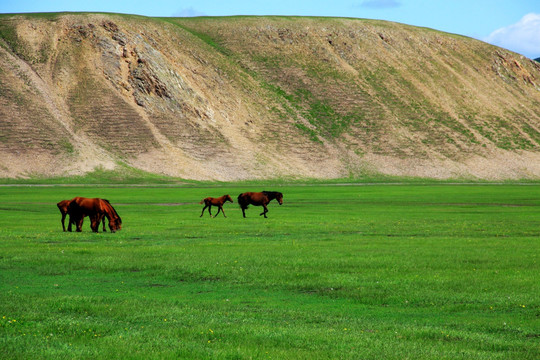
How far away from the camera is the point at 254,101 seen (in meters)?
147

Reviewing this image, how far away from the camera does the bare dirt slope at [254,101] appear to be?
404ft

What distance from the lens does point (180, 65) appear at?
5591 inches

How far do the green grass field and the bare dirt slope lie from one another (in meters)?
90.8

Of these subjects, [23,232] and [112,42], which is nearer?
[23,232]

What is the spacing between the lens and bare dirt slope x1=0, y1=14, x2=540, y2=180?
4843 inches

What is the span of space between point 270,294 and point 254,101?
131271 mm

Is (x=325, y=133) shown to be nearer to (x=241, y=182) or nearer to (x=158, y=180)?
(x=241, y=182)

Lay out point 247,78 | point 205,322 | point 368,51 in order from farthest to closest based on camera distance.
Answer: point 368,51
point 247,78
point 205,322

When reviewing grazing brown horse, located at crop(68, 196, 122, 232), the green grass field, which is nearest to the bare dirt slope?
grazing brown horse, located at crop(68, 196, 122, 232)

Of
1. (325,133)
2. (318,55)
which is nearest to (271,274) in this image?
(325,133)

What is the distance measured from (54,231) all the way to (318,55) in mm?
134084

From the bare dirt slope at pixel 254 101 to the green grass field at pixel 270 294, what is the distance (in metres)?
90.8

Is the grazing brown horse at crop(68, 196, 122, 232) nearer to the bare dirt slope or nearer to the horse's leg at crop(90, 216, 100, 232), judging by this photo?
the horse's leg at crop(90, 216, 100, 232)

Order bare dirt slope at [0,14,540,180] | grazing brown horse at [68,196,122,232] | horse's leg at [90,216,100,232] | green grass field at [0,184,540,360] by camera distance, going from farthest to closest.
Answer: bare dirt slope at [0,14,540,180] → horse's leg at [90,216,100,232] → grazing brown horse at [68,196,122,232] → green grass field at [0,184,540,360]
